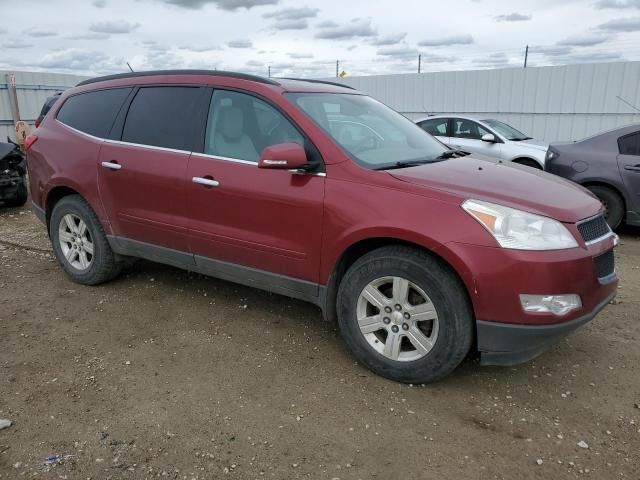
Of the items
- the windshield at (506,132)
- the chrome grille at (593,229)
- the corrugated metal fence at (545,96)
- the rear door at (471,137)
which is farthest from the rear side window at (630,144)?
the corrugated metal fence at (545,96)

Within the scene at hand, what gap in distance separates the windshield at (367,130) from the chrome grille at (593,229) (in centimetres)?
109

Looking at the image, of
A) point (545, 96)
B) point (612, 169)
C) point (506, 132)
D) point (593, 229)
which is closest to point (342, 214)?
point (593, 229)

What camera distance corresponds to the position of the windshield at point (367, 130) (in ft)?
11.6

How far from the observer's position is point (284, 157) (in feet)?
10.6

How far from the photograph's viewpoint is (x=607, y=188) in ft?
22.9

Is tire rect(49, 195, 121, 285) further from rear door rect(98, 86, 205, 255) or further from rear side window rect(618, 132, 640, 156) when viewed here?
rear side window rect(618, 132, 640, 156)

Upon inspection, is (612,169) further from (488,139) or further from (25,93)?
(25,93)

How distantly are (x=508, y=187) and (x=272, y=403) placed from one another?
1851mm

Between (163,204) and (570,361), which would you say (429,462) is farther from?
(163,204)

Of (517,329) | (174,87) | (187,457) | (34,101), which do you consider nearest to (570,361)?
(517,329)

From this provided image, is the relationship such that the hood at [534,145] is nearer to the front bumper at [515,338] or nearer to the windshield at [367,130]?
the windshield at [367,130]

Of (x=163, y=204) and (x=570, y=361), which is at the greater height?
(x=163, y=204)

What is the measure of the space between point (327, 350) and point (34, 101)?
1701 centimetres

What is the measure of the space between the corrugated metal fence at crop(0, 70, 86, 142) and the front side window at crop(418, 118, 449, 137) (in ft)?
39.6
